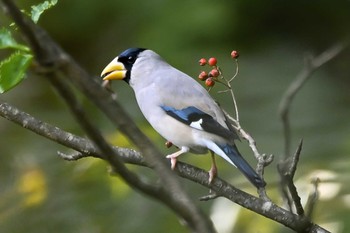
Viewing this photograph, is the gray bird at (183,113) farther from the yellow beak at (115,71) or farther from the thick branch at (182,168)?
the thick branch at (182,168)

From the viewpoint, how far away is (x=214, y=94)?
390cm

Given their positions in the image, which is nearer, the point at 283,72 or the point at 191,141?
the point at 191,141

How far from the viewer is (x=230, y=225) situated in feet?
9.23

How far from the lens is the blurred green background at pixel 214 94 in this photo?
3008 mm

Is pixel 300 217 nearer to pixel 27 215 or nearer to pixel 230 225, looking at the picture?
pixel 230 225

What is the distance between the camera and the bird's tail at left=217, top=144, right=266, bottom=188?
5.81 ft

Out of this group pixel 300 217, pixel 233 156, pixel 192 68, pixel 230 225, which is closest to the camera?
pixel 300 217

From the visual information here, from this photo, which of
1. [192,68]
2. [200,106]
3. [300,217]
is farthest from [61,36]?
[300,217]

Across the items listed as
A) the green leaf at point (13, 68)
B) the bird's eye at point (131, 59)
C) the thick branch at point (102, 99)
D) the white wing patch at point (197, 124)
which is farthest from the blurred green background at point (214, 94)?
the thick branch at point (102, 99)

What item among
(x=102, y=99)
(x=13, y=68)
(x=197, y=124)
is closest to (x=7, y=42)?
(x=13, y=68)

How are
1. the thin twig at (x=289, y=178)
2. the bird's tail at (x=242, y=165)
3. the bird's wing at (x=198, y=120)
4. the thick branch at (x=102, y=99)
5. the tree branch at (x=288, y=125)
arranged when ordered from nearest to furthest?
the thick branch at (x=102, y=99) → the tree branch at (x=288, y=125) → the thin twig at (x=289, y=178) → the bird's tail at (x=242, y=165) → the bird's wing at (x=198, y=120)

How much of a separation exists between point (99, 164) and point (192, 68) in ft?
3.35

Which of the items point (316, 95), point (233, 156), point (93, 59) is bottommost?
point (316, 95)

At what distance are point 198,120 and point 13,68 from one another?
886 millimetres
